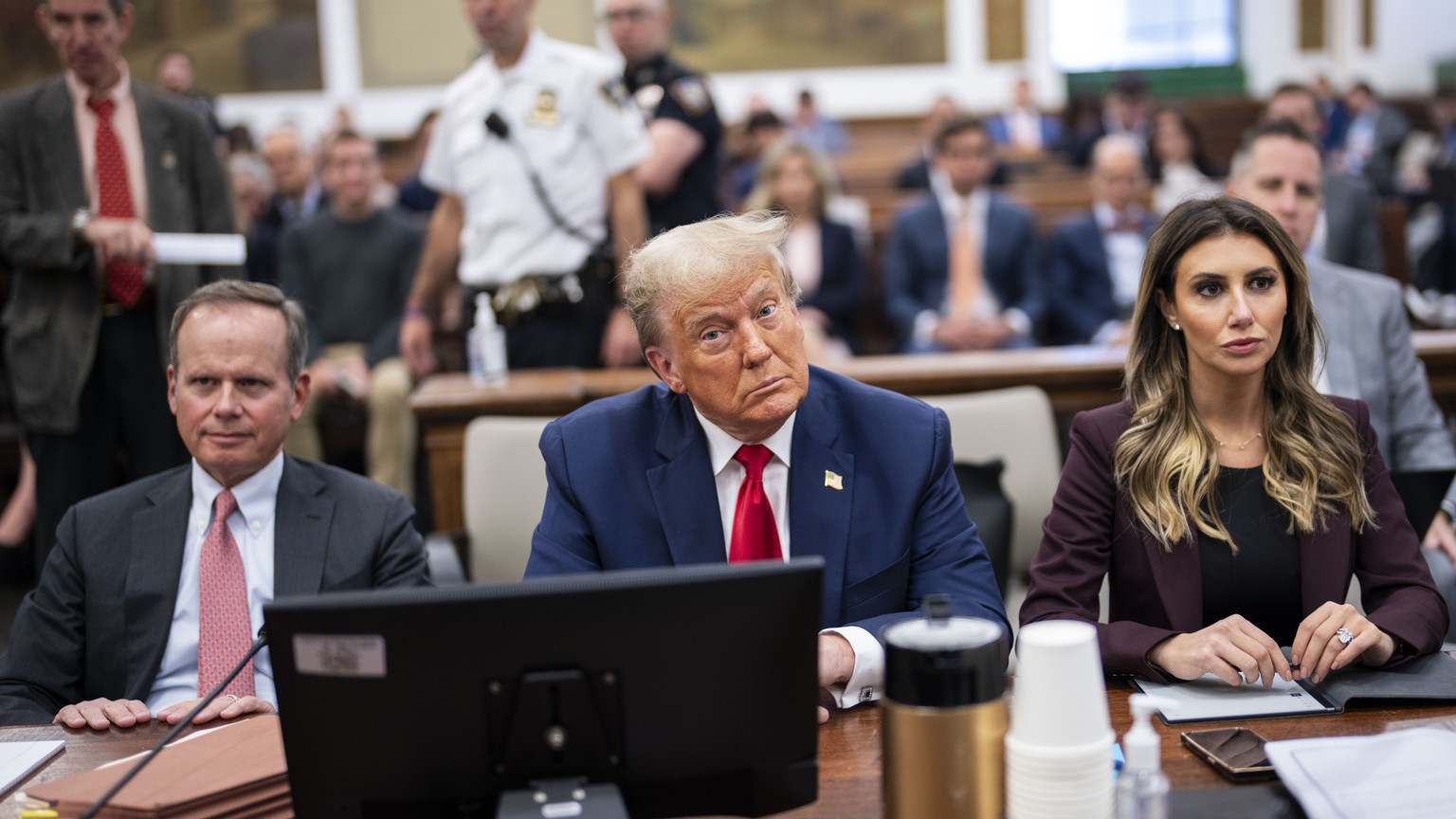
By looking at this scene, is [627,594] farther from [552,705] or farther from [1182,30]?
[1182,30]

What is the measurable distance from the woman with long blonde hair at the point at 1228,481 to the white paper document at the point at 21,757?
1322 mm

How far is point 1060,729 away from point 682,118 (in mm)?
3320

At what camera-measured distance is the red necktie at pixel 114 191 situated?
11.0 ft

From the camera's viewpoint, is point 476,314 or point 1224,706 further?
point 476,314

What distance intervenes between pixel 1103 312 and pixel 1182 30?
39.9 feet

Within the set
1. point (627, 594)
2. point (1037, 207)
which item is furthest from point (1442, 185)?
point (627, 594)

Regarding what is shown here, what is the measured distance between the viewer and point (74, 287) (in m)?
3.34

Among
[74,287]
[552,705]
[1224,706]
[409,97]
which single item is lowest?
[1224,706]

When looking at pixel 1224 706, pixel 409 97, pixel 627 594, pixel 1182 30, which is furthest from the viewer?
pixel 1182 30

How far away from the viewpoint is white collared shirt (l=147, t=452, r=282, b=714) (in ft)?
6.98

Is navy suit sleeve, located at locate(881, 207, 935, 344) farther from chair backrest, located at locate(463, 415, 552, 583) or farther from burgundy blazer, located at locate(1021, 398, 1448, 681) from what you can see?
burgundy blazer, located at locate(1021, 398, 1448, 681)

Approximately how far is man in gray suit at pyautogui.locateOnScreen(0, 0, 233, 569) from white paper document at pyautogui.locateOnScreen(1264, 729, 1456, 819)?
2840 millimetres

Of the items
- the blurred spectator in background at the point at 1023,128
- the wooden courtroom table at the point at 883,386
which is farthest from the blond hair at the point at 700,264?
the blurred spectator in background at the point at 1023,128

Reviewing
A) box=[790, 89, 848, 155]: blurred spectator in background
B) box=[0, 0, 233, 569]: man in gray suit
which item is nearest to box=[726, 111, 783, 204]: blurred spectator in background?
box=[790, 89, 848, 155]: blurred spectator in background
